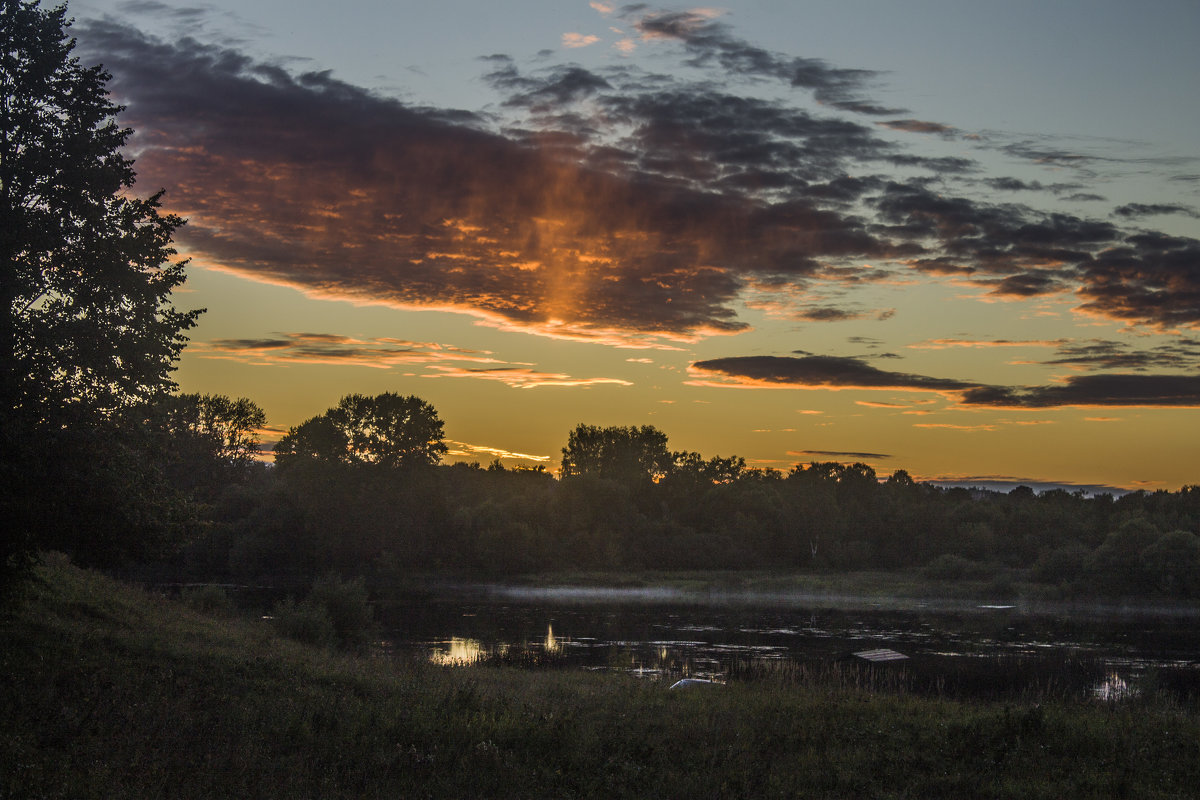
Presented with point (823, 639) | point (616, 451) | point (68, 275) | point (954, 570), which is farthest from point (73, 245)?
point (616, 451)

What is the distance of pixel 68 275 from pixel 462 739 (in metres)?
16.4

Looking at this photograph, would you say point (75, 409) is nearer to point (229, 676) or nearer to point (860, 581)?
point (229, 676)

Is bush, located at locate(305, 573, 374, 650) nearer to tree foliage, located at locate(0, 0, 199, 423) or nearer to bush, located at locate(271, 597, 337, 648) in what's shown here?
bush, located at locate(271, 597, 337, 648)

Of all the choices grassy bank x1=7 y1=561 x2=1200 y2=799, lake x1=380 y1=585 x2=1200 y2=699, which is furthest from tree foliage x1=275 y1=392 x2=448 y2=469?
grassy bank x1=7 y1=561 x2=1200 y2=799

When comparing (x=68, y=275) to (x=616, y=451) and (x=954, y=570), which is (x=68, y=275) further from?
(x=616, y=451)

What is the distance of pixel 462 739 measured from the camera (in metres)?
17.9

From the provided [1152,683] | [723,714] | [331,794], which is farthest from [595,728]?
[1152,683]

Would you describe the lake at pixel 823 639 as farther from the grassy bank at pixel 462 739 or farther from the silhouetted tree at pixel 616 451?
the silhouetted tree at pixel 616 451

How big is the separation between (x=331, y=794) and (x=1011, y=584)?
322 feet

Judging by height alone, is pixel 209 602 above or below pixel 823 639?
above

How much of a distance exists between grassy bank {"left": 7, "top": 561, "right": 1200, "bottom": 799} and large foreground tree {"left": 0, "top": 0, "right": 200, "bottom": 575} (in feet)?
14.8

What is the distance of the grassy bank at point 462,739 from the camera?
48.5 feet

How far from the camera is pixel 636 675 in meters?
38.4

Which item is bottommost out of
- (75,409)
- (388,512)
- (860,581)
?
(860,581)
